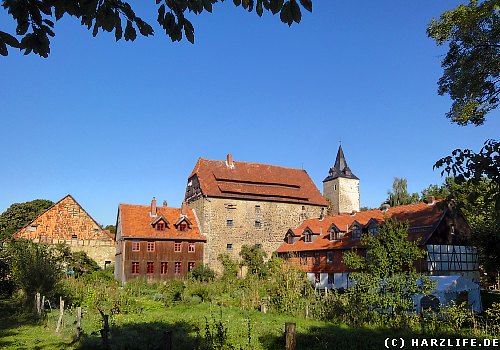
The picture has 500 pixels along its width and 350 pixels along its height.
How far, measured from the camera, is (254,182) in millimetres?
46719

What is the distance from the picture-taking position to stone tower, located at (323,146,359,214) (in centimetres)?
5978

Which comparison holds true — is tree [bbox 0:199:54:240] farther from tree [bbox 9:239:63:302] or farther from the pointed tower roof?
the pointed tower roof

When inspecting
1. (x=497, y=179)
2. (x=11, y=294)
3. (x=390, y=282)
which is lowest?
(x=11, y=294)

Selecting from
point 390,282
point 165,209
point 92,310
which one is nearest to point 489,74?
point 390,282

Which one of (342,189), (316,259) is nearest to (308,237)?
(316,259)

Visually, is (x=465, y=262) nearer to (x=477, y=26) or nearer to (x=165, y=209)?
(x=477, y=26)

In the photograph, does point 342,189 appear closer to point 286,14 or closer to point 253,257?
point 253,257

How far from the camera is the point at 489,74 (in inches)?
506

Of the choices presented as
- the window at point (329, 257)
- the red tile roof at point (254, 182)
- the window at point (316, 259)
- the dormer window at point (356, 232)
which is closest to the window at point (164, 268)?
the red tile roof at point (254, 182)

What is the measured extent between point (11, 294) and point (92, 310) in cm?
1184

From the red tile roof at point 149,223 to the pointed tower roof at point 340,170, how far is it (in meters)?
25.8

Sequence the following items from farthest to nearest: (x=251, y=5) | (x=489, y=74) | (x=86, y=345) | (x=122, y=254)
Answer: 1. (x=122, y=254)
2. (x=489, y=74)
3. (x=86, y=345)
4. (x=251, y=5)

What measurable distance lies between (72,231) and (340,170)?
124ft

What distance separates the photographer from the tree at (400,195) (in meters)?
63.3
